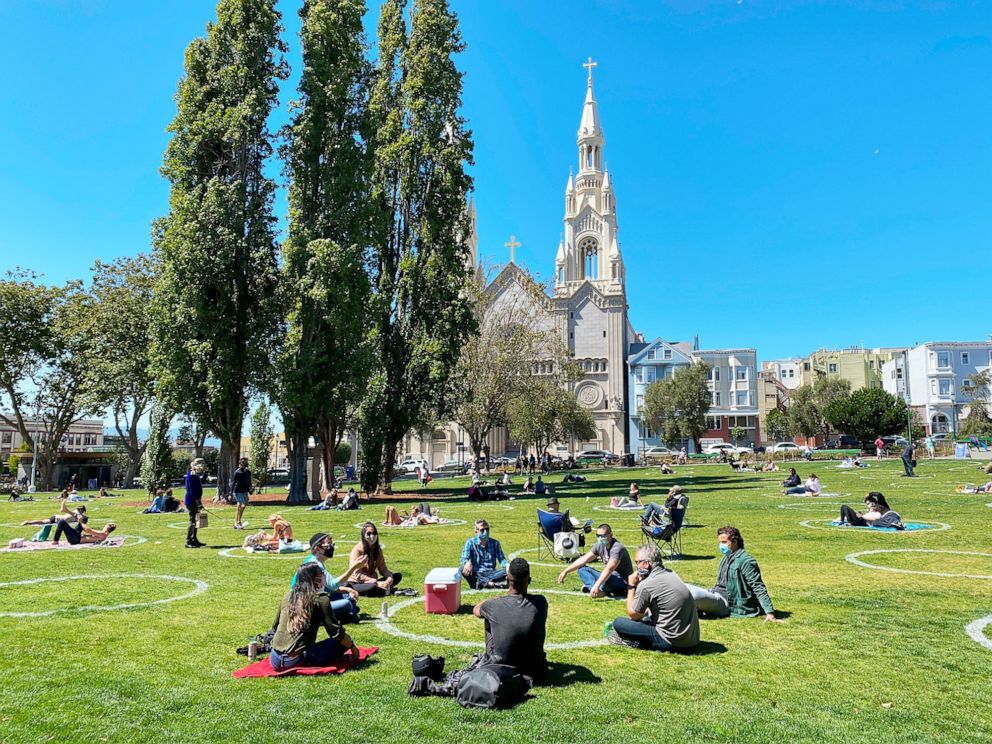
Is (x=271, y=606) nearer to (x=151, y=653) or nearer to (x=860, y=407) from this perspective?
(x=151, y=653)

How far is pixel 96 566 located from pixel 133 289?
33.7 m

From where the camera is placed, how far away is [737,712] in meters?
5.47

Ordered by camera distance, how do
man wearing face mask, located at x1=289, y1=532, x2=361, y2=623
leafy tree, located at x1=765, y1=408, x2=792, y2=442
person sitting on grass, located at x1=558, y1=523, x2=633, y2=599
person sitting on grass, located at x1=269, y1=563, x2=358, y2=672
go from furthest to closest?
leafy tree, located at x1=765, y1=408, x2=792, y2=442 < person sitting on grass, located at x1=558, y1=523, x2=633, y2=599 < man wearing face mask, located at x1=289, y1=532, x2=361, y2=623 < person sitting on grass, located at x1=269, y1=563, x2=358, y2=672

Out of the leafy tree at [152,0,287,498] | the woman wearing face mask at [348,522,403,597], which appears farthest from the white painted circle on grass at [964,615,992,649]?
the leafy tree at [152,0,287,498]

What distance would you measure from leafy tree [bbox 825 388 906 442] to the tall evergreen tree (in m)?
67.0

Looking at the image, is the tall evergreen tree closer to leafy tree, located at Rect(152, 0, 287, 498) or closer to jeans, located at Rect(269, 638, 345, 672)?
leafy tree, located at Rect(152, 0, 287, 498)

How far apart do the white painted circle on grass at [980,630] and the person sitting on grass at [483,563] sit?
19.3ft

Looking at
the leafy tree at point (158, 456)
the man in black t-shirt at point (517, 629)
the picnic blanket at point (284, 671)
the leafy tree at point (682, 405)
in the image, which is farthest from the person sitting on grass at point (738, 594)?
the leafy tree at point (682, 405)

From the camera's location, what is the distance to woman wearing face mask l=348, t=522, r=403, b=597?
962cm

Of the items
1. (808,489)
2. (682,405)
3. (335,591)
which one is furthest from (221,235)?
(682,405)

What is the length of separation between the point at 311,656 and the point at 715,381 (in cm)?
9499

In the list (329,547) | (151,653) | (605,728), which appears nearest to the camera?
(605,728)

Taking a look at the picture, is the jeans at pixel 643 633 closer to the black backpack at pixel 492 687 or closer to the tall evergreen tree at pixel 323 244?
the black backpack at pixel 492 687

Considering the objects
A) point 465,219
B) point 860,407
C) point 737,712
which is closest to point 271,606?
point 737,712
